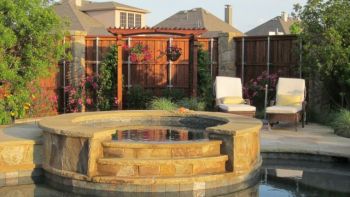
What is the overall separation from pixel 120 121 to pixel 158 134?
4.43ft

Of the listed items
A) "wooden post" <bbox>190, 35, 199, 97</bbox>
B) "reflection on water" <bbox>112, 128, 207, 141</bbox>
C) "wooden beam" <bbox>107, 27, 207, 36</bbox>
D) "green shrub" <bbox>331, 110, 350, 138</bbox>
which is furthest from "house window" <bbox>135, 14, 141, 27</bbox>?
"reflection on water" <bbox>112, 128, 207, 141</bbox>

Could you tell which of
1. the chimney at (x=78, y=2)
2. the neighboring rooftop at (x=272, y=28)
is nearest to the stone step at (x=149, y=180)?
the chimney at (x=78, y=2)

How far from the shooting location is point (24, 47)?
10078 mm

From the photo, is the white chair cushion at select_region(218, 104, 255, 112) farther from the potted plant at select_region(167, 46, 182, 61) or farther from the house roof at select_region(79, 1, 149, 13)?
the house roof at select_region(79, 1, 149, 13)

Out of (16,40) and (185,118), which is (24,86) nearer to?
(16,40)

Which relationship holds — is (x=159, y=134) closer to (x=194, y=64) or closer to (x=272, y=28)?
(x=194, y=64)

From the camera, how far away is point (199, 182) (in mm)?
6148

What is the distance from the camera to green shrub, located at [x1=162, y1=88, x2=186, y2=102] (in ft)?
44.5

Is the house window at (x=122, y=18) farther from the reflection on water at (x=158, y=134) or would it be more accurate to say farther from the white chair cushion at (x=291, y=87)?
the reflection on water at (x=158, y=134)

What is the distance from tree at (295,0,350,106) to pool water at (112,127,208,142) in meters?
4.61

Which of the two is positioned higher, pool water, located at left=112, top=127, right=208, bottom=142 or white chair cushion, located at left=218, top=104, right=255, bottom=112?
white chair cushion, located at left=218, top=104, right=255, bottom=112

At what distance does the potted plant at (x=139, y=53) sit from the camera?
1373cm

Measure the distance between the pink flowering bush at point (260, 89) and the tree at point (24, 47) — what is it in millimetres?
5435

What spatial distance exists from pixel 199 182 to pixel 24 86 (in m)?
5.52
